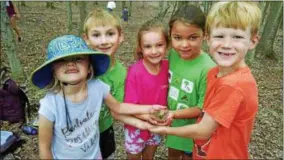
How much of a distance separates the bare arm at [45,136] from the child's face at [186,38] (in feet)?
3.82

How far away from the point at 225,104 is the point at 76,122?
39.7 inches

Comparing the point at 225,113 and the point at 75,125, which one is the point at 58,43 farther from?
the point at 225,113

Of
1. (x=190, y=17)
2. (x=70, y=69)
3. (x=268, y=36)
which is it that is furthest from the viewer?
(x=268, y=36)

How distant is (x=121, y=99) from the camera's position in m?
2.52

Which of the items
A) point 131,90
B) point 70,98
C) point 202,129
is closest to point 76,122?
point 70,98

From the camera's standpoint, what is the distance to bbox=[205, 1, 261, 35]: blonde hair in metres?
1.76

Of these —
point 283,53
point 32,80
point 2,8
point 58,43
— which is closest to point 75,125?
point 32,80

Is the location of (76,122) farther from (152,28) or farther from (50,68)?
(152,28)

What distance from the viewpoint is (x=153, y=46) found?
2482mm

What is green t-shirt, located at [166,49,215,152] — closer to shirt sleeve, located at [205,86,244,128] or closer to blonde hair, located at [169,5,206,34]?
blonde hair, located at [169,5,206,34]

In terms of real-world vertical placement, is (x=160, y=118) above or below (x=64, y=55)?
below

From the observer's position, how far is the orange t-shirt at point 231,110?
1.72 metres

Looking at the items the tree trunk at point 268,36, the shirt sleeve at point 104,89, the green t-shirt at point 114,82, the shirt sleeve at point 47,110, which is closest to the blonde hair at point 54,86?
the shirt sleeve at point 47,110

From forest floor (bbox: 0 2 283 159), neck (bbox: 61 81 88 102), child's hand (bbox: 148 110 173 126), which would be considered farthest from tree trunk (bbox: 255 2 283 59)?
neck (bbox: 61 81 88 102)
